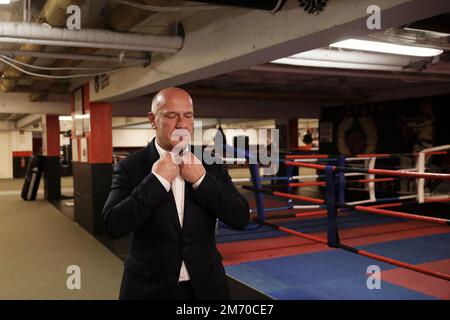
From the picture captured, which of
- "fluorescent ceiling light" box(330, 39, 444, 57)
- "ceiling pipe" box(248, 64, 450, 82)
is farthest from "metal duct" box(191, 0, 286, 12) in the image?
"ceiling pipe" box(248, 64, 450, 82)

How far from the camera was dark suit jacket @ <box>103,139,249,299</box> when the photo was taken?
132 centimetres

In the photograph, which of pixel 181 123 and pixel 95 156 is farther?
pixel 95 156

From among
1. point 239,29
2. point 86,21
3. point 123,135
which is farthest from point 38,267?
point 123,135

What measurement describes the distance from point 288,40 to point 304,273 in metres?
2.51

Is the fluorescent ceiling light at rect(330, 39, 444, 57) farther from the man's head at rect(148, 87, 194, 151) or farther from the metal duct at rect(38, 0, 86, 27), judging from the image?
the man's head at rect(148, 87, 194, 151)

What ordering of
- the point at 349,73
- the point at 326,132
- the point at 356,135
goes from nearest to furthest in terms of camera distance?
the point at 349,73 < the point at 356,135 < the point at 326,132

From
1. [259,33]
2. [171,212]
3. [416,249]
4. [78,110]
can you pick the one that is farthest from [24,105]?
[171,212]

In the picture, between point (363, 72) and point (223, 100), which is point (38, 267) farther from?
point (223, 100)

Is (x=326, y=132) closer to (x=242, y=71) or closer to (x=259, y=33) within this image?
(x=242, y=71)

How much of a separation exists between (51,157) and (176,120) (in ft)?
30.6

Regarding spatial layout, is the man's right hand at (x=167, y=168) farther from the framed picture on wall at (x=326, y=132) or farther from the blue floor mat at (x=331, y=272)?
the framed picture on wall at (x=326, y=132)

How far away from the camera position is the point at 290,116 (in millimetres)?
9945

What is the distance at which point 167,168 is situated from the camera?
49.3 inches
